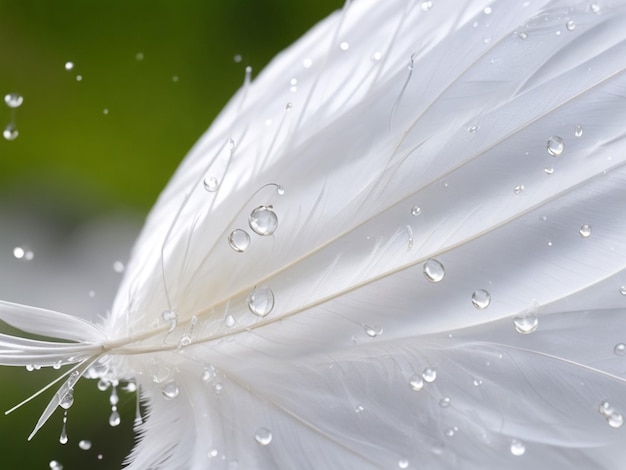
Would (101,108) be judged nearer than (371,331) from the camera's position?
No

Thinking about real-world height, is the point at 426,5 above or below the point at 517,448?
above

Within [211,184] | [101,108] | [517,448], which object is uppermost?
[101,108]

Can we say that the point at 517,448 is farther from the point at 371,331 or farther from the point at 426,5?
the point at 426,5

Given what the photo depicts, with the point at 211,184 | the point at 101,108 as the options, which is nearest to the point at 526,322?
the point at 211,184

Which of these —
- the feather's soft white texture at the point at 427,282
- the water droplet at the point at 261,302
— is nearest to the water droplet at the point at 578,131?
the feather's soft white texture at the point at 427,282

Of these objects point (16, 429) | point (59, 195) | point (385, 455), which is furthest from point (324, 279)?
point (59, 195)

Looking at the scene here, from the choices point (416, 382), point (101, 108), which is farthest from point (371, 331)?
point (101, 108)

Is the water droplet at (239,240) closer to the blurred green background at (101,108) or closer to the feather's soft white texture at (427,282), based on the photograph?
the feather's soft white texture at (427,282)

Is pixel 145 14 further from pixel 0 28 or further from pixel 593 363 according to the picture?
pixel 593 363
